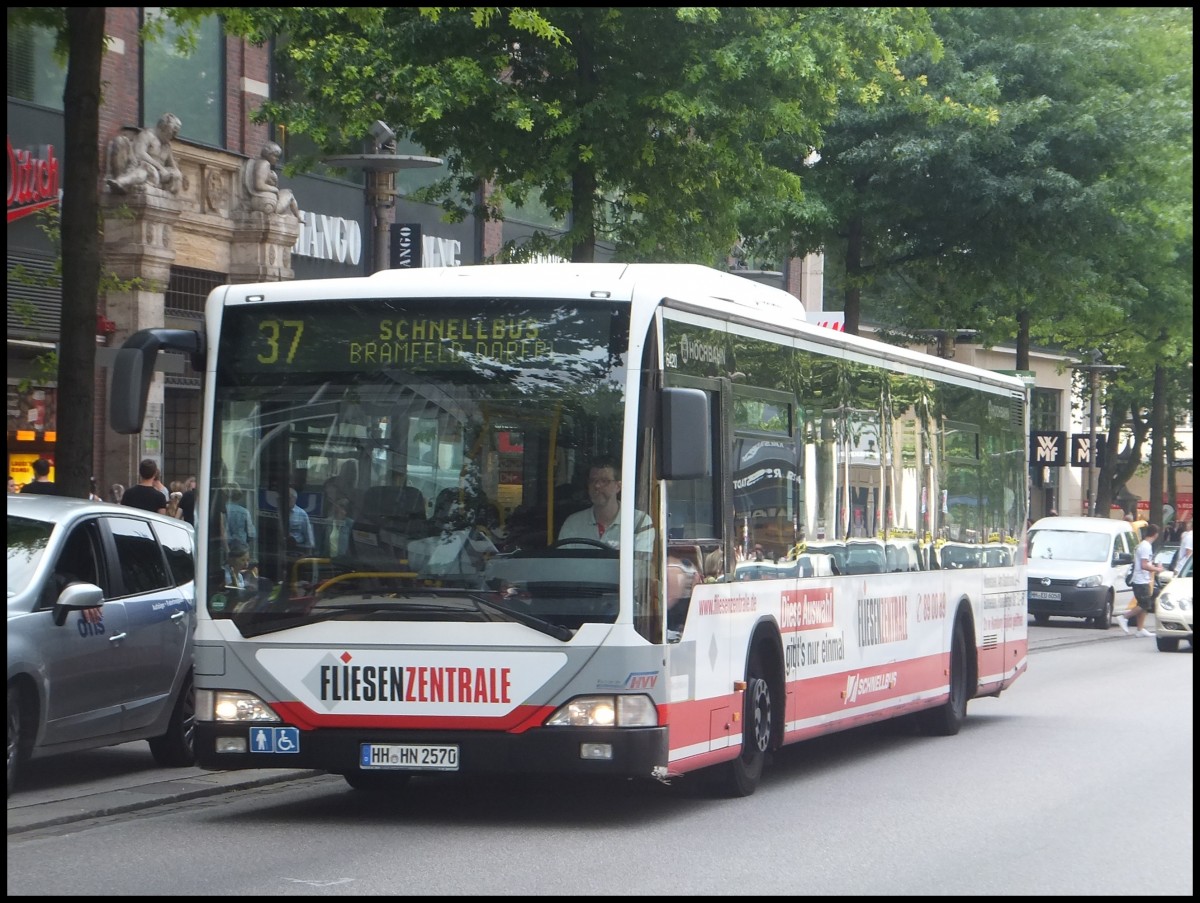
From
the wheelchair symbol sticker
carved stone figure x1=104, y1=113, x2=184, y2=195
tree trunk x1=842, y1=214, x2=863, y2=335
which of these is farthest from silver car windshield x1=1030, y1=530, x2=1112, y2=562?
the wheelchair symbol sticker

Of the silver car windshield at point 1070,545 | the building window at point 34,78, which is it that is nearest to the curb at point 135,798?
the building window at point 34,78

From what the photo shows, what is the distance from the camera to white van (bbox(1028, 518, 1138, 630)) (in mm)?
34531

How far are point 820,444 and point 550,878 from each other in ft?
15.9

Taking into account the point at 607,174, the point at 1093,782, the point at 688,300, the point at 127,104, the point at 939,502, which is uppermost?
the point at 127,104

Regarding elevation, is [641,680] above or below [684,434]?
below

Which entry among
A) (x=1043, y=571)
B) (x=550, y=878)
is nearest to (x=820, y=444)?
(x=550, y=878)

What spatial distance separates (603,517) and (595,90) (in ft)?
35.1

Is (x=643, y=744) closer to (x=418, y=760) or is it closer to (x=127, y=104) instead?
(x=418, y=760)

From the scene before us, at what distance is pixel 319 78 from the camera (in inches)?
799

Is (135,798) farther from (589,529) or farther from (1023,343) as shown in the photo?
(1023,343)

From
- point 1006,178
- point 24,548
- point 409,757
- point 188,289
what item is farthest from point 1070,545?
point 409,757

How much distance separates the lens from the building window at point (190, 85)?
26797 mm

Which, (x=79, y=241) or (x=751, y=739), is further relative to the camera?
(x=79, y=241)

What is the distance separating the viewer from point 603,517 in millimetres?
9805
